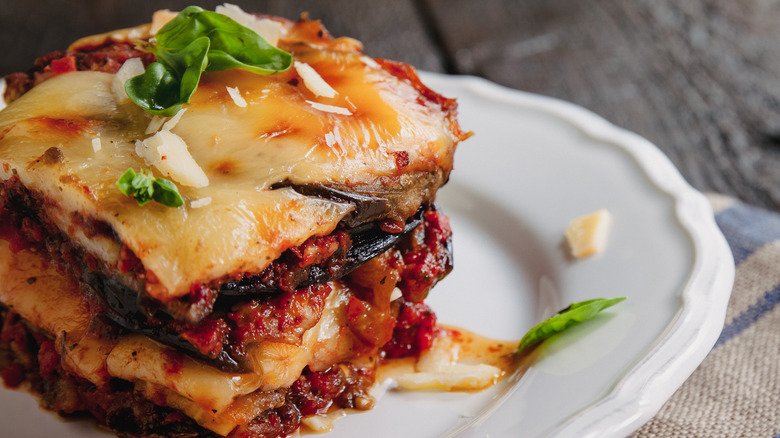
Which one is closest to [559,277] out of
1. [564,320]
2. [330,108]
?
[564,320]

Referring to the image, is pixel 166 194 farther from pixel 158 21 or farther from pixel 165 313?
pixel 158 21

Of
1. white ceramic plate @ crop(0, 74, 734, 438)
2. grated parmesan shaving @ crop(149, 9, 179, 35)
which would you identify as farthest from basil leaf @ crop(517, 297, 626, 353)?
grated parmesan shaving @ crop(149, 9, 179, 35)

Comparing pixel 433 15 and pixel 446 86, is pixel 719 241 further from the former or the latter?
pixel 433 15

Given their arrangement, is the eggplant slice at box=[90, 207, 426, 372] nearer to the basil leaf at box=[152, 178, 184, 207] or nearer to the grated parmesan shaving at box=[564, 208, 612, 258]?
the basil leaf at box=[152, 178, 184, 207]

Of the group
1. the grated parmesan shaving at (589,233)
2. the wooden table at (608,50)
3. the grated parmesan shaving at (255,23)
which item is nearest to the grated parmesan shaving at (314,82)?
the grated parmesan shaving at (255,23)

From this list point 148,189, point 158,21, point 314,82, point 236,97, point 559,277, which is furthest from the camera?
point 559,277

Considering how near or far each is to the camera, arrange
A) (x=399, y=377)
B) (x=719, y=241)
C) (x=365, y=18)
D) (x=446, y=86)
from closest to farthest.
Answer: (x=399, y=377) → (x=719, y=241) → (x=446, y=86) → (x=365, y=18)

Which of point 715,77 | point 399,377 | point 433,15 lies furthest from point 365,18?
point 399,377
